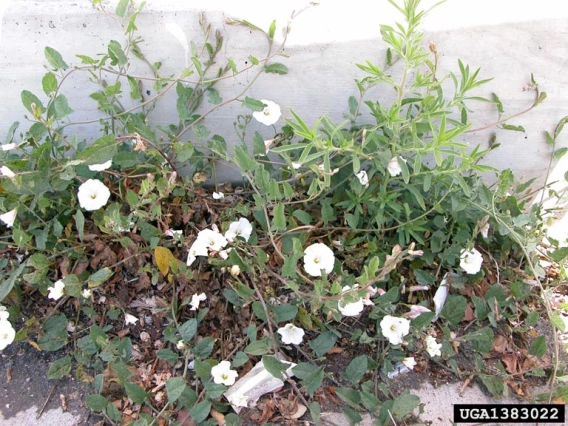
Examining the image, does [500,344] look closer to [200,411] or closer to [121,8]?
[200,411]

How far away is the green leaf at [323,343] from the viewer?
1696 mm

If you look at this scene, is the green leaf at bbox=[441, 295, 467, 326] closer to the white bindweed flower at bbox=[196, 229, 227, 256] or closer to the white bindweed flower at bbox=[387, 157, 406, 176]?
the white bindweed flower at bbox=[387, 157, 406, 176]

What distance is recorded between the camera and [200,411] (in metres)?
1.54

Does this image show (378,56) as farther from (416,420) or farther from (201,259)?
(416,420)

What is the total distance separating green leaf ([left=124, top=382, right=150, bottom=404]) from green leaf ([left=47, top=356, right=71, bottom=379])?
10.8 inches

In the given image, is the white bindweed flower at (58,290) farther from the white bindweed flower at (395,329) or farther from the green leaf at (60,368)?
the white bindweed flower at (395,329)

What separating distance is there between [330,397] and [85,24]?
1613 millimetres

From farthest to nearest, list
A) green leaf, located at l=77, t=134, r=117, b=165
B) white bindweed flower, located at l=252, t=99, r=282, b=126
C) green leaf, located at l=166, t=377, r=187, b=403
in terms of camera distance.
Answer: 1. white bindweed flower, located at l=252, t=99, r=282, b=126
2. green leaf, located at l=77, t=134, r=117, b=165
3. green leaf, located at l=166, t=377, r=187, b=403

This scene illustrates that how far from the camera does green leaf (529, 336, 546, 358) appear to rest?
5.71 ft

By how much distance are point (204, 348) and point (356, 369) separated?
0.51 m

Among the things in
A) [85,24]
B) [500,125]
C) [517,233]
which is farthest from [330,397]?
[85,24]

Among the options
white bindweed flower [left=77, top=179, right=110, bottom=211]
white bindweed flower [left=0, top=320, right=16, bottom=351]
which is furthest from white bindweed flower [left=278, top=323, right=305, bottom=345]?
white bindweed flower [left=0, top=320, right=16, bottom=351]

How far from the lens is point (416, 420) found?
63.6 inches

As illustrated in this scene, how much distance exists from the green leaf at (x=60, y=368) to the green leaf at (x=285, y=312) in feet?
2.41
